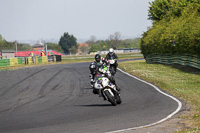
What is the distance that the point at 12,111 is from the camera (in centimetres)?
1165

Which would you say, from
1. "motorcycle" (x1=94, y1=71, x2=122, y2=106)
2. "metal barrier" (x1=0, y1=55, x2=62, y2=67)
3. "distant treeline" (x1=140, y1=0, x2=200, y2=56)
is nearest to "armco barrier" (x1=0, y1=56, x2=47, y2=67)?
"metal barrier" (x1=0, y1=55, x2=62, y2=67)

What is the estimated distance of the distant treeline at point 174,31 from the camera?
30.2 meters

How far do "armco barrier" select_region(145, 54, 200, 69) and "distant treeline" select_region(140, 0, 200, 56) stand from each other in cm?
45

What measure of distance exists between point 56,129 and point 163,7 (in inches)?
1836

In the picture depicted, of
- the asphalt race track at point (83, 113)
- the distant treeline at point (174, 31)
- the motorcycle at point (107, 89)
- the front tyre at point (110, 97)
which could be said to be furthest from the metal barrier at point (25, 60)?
the front tyre at point (110, 97)

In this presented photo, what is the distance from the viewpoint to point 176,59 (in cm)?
3600

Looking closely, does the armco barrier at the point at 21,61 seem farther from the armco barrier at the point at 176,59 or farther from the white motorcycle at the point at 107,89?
the white motorcycle at the point at 107,89

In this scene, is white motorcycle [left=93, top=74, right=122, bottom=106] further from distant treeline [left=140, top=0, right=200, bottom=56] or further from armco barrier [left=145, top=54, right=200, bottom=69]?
armco barrier [left=145, top=54, right=200, bottom=69]

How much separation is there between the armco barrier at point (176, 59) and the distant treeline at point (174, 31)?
1.47 feet

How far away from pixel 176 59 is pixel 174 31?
9.83 feet

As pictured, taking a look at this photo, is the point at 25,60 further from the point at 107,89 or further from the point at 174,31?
the point at 107,89

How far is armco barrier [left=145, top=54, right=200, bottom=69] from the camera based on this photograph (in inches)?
1164

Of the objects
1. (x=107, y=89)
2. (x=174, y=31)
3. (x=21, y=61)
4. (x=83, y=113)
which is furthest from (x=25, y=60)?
(x=83, y=113)

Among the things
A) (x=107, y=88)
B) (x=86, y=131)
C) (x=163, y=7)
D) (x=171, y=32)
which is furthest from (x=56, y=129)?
(x=163, y=7)
